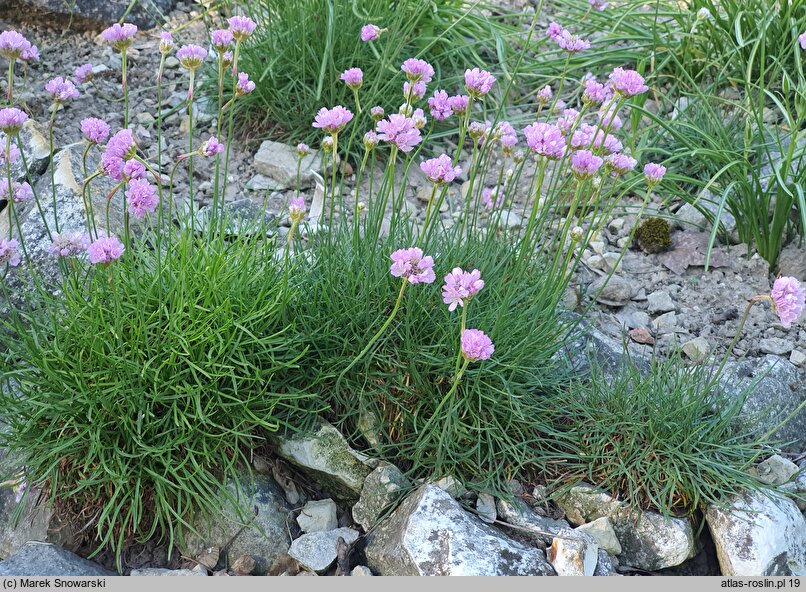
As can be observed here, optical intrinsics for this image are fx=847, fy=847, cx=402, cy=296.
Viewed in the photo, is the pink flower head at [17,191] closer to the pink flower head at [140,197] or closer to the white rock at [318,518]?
the pink flower head at [140,197]

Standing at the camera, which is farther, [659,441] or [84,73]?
[84,73]

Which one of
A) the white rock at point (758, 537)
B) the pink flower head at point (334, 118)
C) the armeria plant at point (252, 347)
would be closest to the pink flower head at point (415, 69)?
the armeria plant at point (252, 347)

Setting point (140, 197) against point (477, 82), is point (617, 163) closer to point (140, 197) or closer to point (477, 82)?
point (477, 82)

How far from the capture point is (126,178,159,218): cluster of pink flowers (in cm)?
236

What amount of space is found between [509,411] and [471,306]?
36 centimetres

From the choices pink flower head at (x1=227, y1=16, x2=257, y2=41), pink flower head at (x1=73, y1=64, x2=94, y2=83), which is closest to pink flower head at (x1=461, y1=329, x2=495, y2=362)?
pink flower head at (x1=227, y1=16, x2=257, y2=41)

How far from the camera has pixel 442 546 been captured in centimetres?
230

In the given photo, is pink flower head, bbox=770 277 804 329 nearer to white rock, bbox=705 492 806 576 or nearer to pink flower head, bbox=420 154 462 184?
white rock, bbox=705 492 806 576

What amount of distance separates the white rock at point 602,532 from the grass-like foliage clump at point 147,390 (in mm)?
934

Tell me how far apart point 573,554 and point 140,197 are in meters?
1.56

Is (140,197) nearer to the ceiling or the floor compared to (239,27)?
nearer to the floor

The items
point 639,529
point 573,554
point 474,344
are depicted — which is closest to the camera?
point 474,344

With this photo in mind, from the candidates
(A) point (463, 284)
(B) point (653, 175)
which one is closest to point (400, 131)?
(A) point (463, 284)

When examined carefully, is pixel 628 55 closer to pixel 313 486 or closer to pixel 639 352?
pixel 639 352
